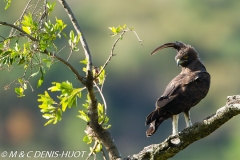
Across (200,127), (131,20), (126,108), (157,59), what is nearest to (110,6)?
(131,20)

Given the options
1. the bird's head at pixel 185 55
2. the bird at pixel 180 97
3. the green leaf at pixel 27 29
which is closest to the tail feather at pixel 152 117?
the bird at pixel 180 97

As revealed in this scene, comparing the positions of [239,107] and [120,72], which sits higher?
[120,72]

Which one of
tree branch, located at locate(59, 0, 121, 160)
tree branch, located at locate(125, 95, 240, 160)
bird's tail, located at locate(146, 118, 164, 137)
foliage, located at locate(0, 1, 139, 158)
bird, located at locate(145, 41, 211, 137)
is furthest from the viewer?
bird, located at locate(145, 41, 211, 137)

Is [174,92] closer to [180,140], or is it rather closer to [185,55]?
[185,55]

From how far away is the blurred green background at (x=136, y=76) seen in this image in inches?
2135

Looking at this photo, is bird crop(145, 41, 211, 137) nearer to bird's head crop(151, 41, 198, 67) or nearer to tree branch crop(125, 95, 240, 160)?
bird's head crop(151, 41, 198, 67)

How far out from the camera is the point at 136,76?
209ft

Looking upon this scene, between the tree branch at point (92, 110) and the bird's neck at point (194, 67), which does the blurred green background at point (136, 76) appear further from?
the tree branch at point (92, 110)

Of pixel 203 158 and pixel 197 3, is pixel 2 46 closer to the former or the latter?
pixel 203 158

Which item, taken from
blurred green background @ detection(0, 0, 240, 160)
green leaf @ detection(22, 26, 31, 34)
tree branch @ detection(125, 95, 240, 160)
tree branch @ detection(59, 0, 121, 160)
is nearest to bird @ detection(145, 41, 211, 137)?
tree branch @ detection(59, 0, 121, 160)

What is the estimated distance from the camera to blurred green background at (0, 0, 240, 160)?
178 feet

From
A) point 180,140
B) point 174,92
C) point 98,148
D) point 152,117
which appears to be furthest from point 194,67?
point 180,140

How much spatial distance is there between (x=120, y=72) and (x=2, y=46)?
2180 inches

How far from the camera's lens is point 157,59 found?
215ft
